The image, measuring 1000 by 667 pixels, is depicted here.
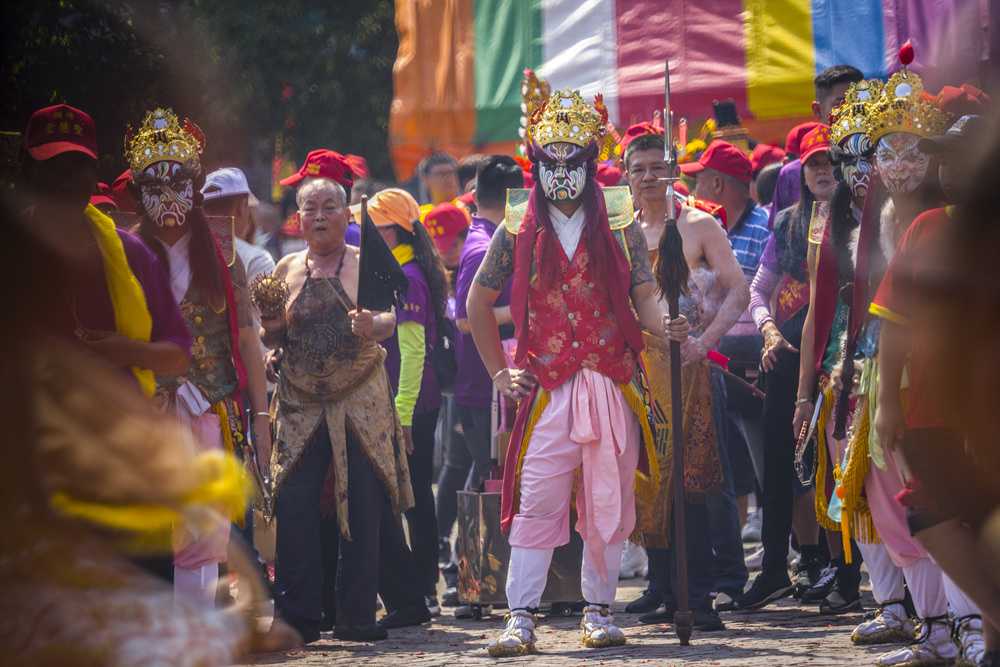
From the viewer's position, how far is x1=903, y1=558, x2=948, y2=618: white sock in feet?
17.3

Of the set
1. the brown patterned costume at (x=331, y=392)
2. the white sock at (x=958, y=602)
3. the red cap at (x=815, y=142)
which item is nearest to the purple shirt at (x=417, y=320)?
the brown patterned costume at (x=331, y=392)

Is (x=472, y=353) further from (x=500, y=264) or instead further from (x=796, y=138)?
(x=796, y=138)

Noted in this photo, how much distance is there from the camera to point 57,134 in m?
4.62

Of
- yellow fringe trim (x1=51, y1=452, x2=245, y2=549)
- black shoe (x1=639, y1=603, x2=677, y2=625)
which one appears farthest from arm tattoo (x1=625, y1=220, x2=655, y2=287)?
yellow fringe trim (x1=51, y1=452, x2=245, y2=549)

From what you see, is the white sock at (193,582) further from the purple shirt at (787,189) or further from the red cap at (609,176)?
the purple shirt at (787,189)

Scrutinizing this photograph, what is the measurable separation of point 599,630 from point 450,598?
6.29 feet

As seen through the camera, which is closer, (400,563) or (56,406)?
(56,406)

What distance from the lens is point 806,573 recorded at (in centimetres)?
708

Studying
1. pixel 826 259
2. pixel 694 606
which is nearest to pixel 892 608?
pixel 694 606

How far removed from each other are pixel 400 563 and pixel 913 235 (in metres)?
3.33

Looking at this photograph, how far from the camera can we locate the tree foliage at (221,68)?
6941mm

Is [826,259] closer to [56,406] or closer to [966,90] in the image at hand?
[966,90]

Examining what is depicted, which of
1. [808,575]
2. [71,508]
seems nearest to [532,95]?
[808,575]

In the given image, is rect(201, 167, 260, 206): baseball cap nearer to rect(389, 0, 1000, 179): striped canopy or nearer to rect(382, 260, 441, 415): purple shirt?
rect(382, 260, 441, 415): purple shirt
